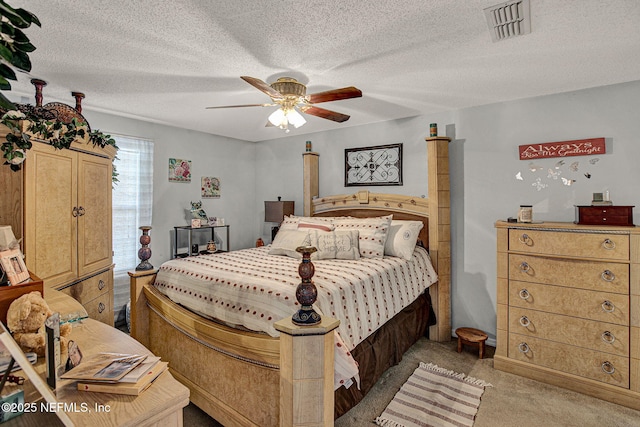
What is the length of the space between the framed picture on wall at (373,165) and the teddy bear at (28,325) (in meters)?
Answer: 3.38

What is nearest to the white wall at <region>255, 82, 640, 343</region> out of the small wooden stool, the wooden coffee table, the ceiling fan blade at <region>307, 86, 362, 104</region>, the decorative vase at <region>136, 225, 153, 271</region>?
the small wooden stool

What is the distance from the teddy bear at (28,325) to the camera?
1.07 metres

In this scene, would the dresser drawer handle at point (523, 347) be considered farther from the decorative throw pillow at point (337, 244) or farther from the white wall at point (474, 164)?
the decorative throw pillow at point (337, 244)

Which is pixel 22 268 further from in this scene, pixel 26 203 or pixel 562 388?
pixel 562 388

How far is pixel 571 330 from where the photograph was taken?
8.07 ft

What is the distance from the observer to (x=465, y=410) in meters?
2.20

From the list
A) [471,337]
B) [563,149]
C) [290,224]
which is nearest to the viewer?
[563,149]

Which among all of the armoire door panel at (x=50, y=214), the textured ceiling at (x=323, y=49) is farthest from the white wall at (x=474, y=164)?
the armoire door panel at (x=50, y=214)

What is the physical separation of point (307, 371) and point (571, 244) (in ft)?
7.34

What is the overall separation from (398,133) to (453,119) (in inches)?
24.6

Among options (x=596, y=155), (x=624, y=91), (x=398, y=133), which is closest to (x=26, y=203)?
(x=398, y=133)

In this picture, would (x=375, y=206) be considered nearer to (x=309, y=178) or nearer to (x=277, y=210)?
(x=309, y=178)

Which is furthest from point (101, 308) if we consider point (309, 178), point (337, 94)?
point (309, 178)

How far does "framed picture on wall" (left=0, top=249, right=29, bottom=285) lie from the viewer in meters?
1.19
